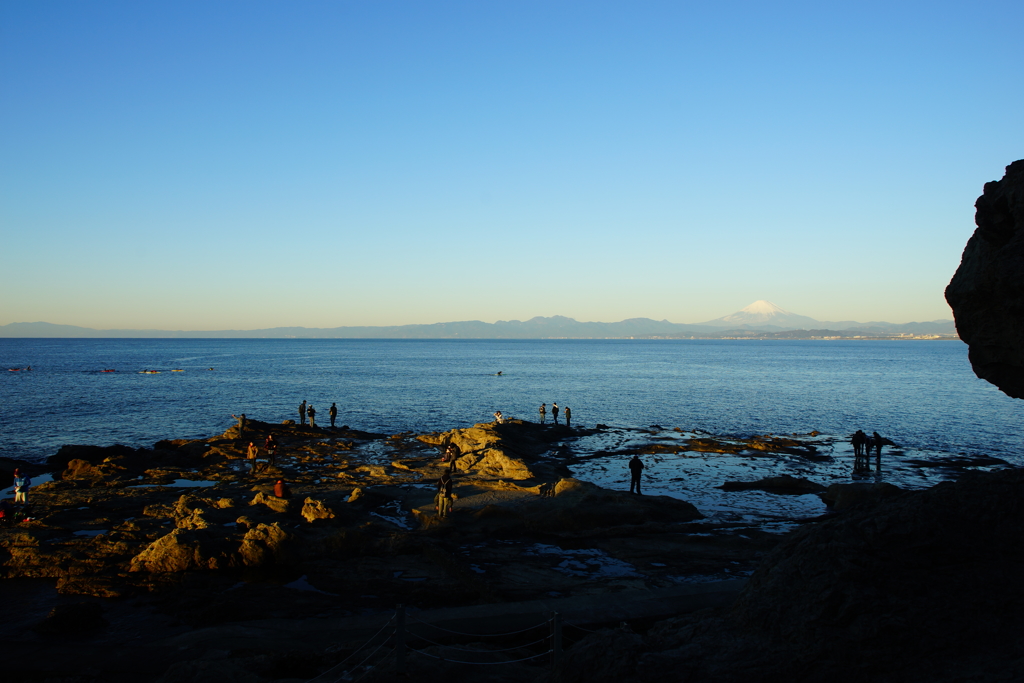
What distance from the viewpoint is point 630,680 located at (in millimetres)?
7039

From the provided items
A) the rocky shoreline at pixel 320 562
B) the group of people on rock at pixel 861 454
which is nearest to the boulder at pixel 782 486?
the rocky shoreline at pixel 320 562

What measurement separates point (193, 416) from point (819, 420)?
54.1m

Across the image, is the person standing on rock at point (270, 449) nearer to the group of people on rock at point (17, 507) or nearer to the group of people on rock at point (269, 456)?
the group of people on rock at point (269, 456)

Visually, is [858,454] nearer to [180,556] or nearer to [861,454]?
[861,454]

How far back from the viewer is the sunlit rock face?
9.36 m

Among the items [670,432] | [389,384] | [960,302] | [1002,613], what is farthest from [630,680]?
[389,384]

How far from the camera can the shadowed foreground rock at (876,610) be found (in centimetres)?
705

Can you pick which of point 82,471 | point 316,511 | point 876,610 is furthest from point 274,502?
point 876,610

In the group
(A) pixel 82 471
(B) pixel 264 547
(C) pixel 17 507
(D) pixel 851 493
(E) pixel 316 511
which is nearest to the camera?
(B) pixel 264 547

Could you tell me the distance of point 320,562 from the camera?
15.0 meters

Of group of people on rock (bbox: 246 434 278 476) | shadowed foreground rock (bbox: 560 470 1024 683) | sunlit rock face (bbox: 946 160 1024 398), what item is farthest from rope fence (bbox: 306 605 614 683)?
group of people on rock (bbox: 246 434 278 476)

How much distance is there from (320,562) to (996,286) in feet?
49.4

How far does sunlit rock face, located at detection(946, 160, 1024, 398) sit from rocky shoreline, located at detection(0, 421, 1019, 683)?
1987mm

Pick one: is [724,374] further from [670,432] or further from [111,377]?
[111,377]
